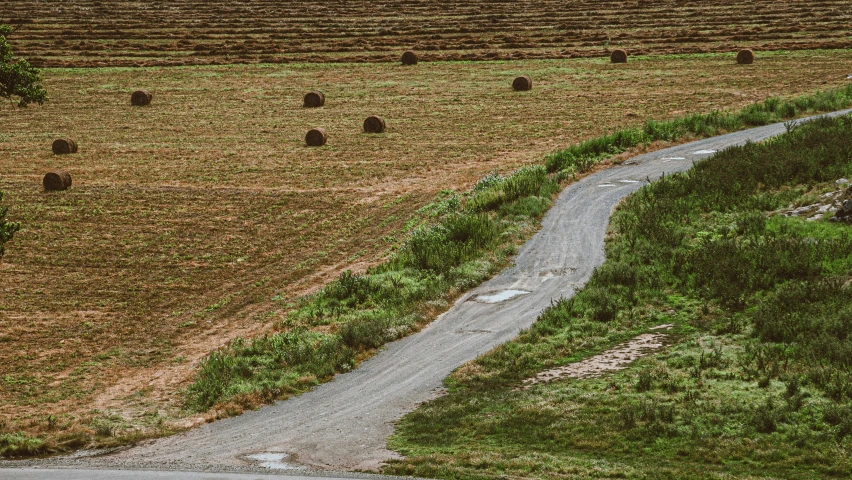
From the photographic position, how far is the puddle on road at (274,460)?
17.5 meters

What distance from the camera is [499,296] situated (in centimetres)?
2641

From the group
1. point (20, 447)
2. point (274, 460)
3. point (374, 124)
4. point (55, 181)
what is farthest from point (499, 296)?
point (374, 124)

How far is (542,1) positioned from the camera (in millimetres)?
90312

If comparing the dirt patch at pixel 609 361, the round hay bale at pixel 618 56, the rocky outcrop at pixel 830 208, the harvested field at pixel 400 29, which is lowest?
the dirt patch at pixel 609 361

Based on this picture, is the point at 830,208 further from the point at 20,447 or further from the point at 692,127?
the point at 20,447

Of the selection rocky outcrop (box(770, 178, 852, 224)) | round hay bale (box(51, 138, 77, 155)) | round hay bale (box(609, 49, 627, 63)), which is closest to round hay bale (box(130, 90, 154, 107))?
round hay bale (box(51, 138, 77, 155))

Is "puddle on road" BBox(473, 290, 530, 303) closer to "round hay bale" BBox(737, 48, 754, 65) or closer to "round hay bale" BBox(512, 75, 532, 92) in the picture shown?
"round hay bale" BBox(512, 75, 532, 92)

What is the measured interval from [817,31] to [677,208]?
41251 millimetres

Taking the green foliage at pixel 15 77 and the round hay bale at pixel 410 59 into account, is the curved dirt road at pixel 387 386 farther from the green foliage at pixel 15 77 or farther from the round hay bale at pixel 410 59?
the round hay bale at pixel 410 59

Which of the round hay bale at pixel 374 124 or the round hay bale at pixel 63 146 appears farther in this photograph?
the round hay bale at pixel 374 124

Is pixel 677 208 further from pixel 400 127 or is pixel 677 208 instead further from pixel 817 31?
pixel 817 31

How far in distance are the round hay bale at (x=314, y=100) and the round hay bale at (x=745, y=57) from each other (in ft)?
78.2

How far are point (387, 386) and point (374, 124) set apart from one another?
26.2 m

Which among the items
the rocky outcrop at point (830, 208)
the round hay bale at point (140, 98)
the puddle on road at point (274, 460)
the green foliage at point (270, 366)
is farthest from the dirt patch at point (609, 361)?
the round hay bale at point (140, 98)
